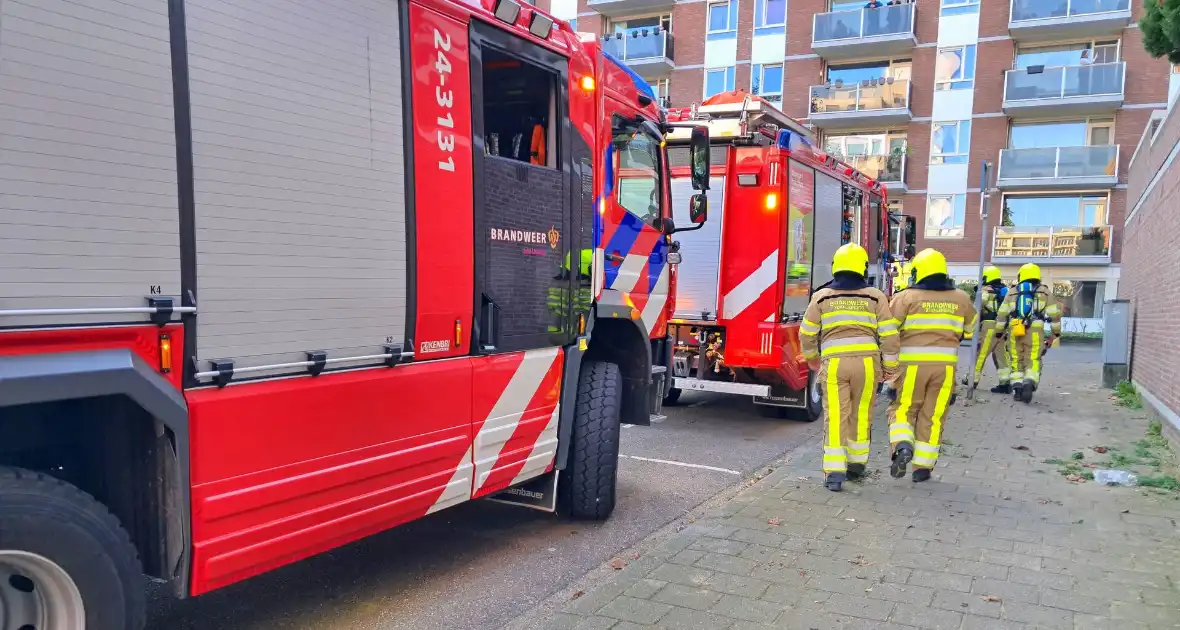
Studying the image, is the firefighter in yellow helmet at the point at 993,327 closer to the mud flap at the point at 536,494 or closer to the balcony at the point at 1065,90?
the mud flap at the point at 536,494

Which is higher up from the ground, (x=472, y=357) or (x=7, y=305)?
(x=7, y=305)

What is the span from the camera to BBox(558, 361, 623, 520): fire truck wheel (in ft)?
15.7

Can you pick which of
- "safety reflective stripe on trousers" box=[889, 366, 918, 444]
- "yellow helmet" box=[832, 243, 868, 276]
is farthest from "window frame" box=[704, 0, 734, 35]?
"safety reflective stripe on trousers" box=[889, 366, 918, 444]

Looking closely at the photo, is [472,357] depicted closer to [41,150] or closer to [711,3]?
[41,150]

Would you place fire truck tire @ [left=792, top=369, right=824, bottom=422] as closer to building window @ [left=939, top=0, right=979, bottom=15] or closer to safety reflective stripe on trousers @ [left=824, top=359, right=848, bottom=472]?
safety reflective stripe on trousers @ [left=824, top=359, right=848, bottom=472]

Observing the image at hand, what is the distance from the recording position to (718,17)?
102 ft

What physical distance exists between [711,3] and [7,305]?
32107mm

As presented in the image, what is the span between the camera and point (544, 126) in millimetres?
4402

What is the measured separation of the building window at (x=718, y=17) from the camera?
30812 millimetres

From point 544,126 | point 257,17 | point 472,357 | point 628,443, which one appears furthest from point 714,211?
point 257,17

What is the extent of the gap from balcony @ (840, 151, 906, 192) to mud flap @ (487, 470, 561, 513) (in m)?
26.7

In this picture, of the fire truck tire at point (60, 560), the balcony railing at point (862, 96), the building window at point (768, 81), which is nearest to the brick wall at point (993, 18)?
the balcony railing at point (862, 96)

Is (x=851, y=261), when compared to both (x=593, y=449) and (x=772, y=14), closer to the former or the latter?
(x=593, y=449)

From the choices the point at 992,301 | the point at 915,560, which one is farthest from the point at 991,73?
the point at 915,560
